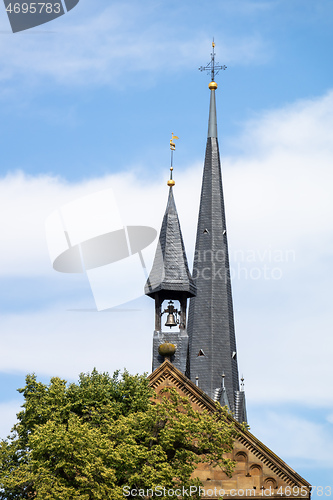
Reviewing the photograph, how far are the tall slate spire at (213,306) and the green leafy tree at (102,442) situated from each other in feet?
99.5

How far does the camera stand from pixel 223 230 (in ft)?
261

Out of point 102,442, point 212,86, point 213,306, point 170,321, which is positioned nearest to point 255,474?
point 170,321

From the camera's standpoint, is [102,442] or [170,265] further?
[170,265]

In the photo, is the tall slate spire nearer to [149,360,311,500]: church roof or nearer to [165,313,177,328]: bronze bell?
[165,313,177,328]: bronze bell

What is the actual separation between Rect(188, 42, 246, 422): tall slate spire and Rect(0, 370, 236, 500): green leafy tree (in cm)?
3034

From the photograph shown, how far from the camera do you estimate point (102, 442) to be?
37062 millimetres

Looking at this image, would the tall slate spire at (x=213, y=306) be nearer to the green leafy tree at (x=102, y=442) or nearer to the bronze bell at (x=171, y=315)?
the bronze bell at (x=171, y=315)

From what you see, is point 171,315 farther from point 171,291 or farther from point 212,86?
point 212,86

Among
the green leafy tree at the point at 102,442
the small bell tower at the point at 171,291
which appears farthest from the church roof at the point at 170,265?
the green leafy tree at the point at 102,442

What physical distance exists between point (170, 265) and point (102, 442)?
22715 mm

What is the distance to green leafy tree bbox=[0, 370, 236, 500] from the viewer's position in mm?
36438

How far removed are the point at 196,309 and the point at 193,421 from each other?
37.4 m

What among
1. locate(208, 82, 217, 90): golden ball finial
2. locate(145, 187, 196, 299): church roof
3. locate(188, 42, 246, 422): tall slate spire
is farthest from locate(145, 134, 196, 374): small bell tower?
locate(208, 82, 217, 90): golden ball finial

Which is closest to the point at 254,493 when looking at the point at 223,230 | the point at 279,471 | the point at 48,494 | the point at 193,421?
the point at 279,471
